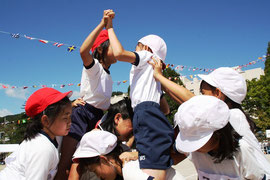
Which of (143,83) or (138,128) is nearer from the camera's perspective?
(138,128)

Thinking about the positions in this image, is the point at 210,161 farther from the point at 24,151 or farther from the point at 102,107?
the point at 24,151

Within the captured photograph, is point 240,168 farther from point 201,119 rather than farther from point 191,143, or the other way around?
point 201,119

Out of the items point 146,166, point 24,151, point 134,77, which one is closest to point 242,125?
point 146,166

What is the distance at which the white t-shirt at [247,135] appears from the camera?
180 centimetres

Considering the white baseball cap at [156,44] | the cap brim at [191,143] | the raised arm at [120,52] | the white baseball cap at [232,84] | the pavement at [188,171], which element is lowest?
the pavement at [188,171]

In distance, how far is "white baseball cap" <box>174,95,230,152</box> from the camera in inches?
59.9

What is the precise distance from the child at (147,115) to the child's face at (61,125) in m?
0.69

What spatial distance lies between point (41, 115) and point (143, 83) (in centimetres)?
106

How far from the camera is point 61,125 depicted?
223 centimetres

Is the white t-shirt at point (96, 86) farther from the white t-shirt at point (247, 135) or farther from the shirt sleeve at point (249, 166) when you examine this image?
the shirt sleeve at point (249, 166)

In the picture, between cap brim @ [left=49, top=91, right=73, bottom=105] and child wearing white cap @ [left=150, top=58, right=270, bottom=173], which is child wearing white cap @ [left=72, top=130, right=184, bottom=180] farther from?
child wearing white cap @ [left=150, top=58, right=270, bottom=173]

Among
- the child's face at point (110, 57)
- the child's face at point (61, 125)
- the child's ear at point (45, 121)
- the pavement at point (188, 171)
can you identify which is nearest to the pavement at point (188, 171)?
the pavement at point (188, 171)

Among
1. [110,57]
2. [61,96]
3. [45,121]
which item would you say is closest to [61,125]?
[45,121]

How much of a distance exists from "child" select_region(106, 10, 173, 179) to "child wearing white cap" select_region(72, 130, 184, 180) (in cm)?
25
